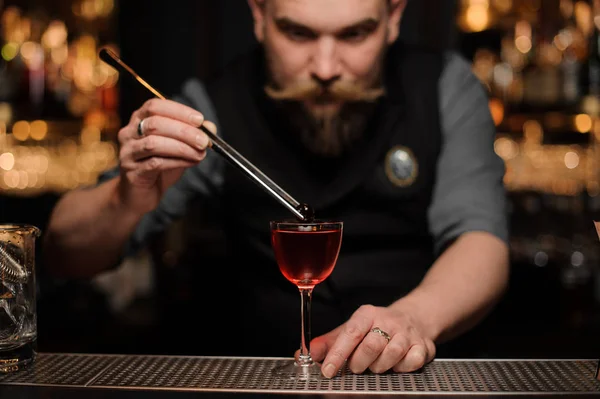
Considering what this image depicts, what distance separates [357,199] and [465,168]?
0.30 metres

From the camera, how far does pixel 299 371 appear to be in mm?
1082

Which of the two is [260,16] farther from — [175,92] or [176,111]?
[175,92]

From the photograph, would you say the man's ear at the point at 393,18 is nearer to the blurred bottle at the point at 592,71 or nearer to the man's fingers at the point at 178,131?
the man's fingers at the point at 178,131

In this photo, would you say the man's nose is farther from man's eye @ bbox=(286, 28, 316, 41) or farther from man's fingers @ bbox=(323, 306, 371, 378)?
man's fingers @ bbox=(323, 306, 371, 378)

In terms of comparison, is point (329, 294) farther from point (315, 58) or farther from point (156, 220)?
point (315, 58)

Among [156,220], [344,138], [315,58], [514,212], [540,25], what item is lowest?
[514,212]

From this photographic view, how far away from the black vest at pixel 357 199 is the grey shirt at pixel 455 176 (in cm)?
3

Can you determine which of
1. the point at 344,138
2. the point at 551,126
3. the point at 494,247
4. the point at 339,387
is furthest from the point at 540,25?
the point at 339,387

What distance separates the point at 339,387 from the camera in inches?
39.3

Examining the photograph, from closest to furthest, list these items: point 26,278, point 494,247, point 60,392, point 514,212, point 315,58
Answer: point 60,392
point 26,278
point 494,247
point 315,58
point 514,212

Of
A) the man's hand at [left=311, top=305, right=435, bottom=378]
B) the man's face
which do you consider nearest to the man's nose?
the man's face

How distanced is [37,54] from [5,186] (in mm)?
684

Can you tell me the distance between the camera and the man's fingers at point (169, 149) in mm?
1351

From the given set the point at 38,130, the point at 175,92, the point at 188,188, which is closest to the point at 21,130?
the point at 38,130
